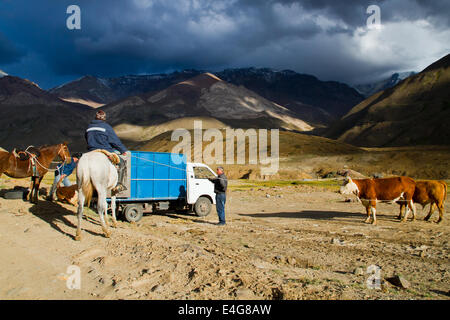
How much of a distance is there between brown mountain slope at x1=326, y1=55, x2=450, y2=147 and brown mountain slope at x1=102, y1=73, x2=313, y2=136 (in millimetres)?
42715

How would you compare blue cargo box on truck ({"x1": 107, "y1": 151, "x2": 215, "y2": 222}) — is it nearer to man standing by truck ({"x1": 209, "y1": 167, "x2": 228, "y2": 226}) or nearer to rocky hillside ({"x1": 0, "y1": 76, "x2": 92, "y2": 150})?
man standing by truck ({"x1": 209, "y1": 167, "x2": 228, "y2": 226})

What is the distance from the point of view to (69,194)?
13.3m

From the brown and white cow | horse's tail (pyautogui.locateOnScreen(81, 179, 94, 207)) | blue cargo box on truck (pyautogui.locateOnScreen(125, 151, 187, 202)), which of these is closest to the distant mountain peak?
the brown and white cow

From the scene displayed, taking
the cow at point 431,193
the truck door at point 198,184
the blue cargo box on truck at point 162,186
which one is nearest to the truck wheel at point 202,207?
the blue cargo box on truck at point 162,186

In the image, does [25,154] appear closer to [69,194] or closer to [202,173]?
[69,194]

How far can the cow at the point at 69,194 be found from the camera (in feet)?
42.4

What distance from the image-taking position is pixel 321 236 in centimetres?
1053

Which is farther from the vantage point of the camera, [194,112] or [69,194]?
[194,112]

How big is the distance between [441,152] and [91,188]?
66.2m

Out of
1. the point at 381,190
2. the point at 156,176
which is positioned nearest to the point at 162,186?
the point at 156,176

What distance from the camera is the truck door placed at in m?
14.0

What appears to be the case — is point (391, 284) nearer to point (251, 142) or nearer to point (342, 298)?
point (342, 298)

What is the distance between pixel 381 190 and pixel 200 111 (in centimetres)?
17028
